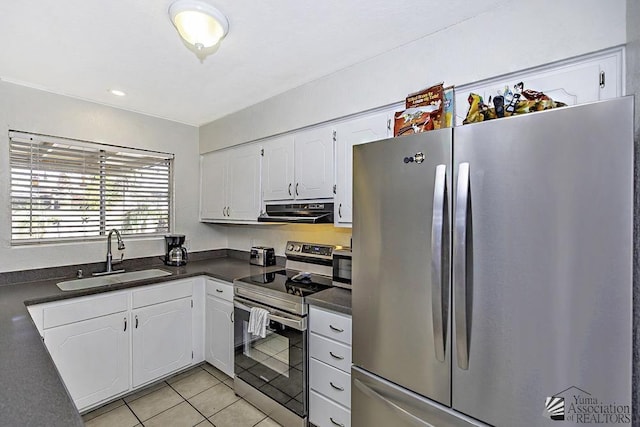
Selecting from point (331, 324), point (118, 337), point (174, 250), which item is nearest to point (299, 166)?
point (331, 324)

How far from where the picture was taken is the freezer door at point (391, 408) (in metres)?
1.16

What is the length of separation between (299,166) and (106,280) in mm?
1908

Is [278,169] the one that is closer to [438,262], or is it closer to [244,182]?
[244,182]

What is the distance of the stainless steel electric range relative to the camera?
1.92 m

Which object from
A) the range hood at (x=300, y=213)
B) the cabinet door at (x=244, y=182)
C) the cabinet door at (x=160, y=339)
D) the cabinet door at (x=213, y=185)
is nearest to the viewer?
the range hood at (x=300, y=213)

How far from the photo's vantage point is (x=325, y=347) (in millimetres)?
1811

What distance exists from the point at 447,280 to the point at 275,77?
184 centimetres

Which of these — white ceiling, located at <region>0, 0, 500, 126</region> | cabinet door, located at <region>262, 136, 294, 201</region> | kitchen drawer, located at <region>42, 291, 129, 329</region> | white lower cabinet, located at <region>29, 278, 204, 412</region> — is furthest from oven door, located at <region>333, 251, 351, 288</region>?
kitchen drawer, located at <region>42, 291, 129, 329</region>

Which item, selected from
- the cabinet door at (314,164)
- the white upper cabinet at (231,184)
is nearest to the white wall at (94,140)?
the white upper cabinet at (231,184)

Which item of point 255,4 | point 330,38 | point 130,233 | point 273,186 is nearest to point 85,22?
point 255,4

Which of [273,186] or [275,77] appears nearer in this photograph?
[275,77]

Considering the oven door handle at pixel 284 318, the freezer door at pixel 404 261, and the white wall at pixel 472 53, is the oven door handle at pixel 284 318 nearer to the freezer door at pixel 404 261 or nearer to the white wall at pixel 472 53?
the freezer door at pixel 404 261

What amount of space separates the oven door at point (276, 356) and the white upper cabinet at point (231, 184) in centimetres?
93

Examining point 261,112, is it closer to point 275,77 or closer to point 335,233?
point 275,77
